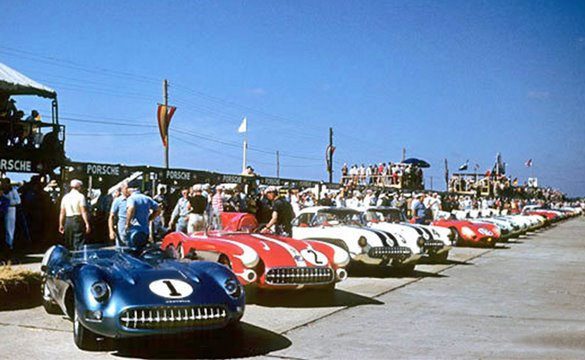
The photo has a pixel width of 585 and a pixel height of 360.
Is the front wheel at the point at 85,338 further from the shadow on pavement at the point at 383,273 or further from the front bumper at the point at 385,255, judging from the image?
the shadow on pavement at the point at 383,273

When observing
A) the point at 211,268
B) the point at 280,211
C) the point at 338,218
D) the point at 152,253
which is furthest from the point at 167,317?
the point at 338,218

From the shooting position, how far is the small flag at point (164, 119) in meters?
27.3

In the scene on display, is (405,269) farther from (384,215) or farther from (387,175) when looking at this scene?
(387,175)

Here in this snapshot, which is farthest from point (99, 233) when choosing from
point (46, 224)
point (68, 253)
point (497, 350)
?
point (497, 350)

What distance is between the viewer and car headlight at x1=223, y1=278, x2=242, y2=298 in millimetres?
6188

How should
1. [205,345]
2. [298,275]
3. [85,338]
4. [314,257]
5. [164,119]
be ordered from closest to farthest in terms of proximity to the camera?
[85,338]
[205,345]
[298,275]
[314,257]
[164,119]

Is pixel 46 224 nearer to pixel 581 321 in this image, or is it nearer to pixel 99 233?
pixel 99 233

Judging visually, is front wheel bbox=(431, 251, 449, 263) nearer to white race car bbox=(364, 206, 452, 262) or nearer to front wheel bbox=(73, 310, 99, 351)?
white race car bbox=(364, 206, 452, 262)

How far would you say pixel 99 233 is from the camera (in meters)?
16.2

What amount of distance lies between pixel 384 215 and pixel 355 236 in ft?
10.2

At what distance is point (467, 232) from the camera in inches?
776

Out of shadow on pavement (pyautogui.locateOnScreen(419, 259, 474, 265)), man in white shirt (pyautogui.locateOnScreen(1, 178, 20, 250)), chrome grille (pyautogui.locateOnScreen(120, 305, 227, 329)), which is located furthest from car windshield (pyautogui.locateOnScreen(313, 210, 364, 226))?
chrome grille (pyautogui.locateOnScreen(120, 305, 227, 329))

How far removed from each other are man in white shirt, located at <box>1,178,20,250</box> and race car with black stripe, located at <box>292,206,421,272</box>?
5572mm

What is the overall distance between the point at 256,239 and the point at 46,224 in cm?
783
